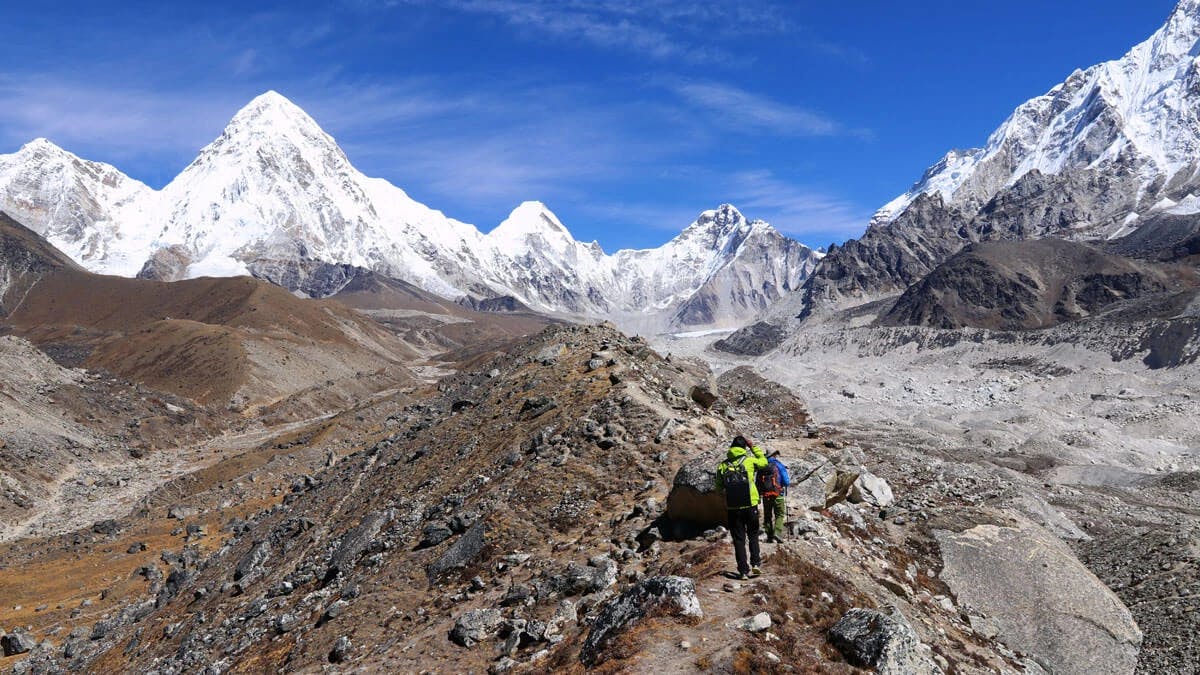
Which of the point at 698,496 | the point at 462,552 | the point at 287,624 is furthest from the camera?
the point at 287,624

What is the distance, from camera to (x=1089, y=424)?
75.7m

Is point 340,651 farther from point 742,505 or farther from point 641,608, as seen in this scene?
point 742,505

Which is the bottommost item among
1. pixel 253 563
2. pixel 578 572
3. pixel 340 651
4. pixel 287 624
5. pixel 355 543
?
pixel 253 563

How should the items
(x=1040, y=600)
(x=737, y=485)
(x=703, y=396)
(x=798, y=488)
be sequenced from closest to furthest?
(x=737, y=485) → (x=798, y=488) → (x=1040, y=600) → (x=703, y=396)

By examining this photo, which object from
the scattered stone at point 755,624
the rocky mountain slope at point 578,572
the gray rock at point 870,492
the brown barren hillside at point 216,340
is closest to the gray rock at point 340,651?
the rocky mountain slope at point 578,572

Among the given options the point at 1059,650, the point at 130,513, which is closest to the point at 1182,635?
the point at 1059,650

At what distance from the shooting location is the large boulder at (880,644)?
386 inches

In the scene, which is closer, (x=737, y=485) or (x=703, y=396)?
(x=737, y=485)

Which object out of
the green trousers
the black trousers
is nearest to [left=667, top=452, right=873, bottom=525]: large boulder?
the green trousers

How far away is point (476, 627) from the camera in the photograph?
13.9m

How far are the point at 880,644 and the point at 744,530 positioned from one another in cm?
328

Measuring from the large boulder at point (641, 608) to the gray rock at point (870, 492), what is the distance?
11.3 meters

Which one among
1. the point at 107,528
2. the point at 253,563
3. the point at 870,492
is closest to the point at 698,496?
the point at 870,492

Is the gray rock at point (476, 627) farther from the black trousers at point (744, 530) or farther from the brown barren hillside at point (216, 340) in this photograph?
the brown barren hillside at point (216, 340)
